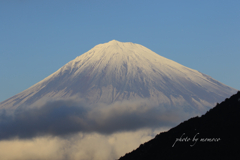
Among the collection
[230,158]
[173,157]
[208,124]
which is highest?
[208,124]

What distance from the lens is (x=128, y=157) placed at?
266 ft

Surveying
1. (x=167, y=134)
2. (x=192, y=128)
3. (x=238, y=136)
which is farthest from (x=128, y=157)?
(x=238, y=136)

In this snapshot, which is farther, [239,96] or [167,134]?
[167,134]

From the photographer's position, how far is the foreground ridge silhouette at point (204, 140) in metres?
56.7

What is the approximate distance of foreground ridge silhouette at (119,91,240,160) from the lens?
56.7 metres

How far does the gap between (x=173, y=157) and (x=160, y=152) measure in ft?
26.2

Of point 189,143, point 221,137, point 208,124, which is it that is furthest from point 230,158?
point 208,124

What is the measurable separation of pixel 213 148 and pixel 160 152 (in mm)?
15606

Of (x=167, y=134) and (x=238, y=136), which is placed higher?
(x=167, y=134)

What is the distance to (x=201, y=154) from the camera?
2282 inches

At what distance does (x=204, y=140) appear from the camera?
63562 millimetres

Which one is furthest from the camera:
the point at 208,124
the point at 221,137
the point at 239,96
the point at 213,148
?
the point at 239,96

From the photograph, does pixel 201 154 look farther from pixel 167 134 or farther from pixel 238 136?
pixel 167 134

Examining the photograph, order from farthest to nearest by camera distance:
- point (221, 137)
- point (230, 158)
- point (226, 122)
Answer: point (226, 122) → point (221, 137) → point (230, 158)
